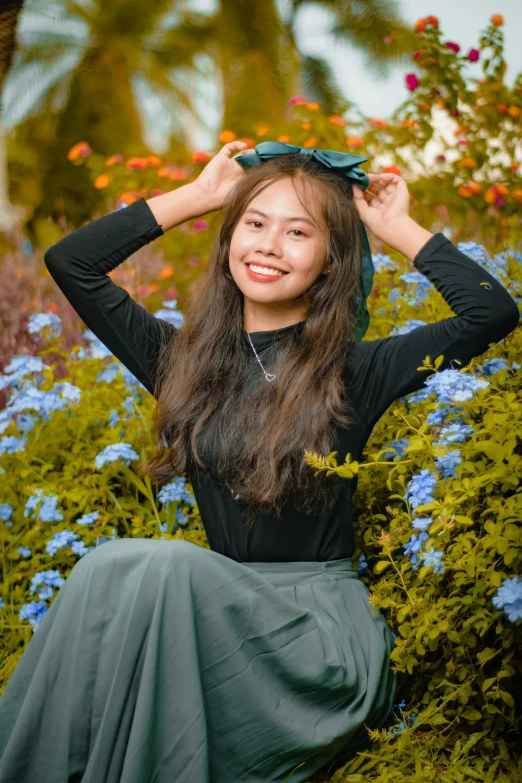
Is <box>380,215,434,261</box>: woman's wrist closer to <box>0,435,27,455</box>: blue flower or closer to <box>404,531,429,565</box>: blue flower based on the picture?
<box>404,531,429,565</box>: blue flower

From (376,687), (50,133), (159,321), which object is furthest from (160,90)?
(376,687)

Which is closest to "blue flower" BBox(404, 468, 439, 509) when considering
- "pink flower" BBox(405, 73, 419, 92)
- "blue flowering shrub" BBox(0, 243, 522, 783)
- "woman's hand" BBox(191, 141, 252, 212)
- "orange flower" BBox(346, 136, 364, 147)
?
"blue flowering shrub" BBox(0, 243, 522, 783)

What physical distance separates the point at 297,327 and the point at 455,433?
567mm

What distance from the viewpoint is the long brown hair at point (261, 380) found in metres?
1.97

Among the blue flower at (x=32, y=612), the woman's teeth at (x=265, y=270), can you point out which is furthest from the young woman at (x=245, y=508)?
the blue flower at (x=32, y=612)

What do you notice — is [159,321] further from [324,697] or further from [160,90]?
[160,90]

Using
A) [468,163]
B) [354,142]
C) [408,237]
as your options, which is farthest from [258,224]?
[468,163]

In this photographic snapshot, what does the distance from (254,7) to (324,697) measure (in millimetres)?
11069

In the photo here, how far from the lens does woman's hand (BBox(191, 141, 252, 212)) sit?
224 centimetres

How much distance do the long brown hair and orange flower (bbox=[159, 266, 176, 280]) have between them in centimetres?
237

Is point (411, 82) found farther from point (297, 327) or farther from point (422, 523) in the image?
point (422, 523)

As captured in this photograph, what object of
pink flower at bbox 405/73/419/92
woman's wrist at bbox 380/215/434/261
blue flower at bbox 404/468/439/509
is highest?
pink flower at bbox 405/73/419/92

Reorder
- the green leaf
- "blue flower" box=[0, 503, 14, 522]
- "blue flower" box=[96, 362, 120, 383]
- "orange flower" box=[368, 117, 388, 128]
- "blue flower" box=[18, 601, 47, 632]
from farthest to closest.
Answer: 1. "orange flower" box=[368, 117, 388, 128]
2. "blue flower" box=[96, 362, 120, 383]
3. "blue flower" box=[0, 503, 14, 522]
4. "blue flower" box=[18, 601, 47, 632]
5. the green leaf

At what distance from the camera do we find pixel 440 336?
1900 millimetres
